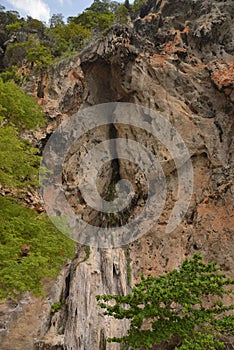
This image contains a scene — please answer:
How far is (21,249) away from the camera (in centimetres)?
687

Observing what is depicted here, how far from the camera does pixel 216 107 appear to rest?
14344 mm

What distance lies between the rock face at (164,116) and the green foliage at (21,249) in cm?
380

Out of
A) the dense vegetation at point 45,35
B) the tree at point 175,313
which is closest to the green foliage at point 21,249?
the tree at point 175,313

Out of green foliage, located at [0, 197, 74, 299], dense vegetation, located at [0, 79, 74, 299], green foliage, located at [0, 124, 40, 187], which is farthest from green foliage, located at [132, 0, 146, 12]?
green foliage, located at [0, 197, 74, 299]

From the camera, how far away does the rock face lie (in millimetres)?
10719

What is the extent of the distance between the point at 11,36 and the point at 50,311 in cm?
2252

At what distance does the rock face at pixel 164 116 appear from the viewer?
35.2 feet

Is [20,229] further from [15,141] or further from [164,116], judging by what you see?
[164,116]

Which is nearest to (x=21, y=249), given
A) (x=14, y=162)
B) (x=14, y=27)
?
(x=14, y=162)

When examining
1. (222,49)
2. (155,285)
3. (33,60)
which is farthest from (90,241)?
(33,60)

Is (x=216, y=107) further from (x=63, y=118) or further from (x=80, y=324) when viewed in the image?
Result: (x=80, y=324)

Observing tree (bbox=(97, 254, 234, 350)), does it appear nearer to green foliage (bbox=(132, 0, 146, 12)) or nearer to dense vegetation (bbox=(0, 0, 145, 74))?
dense vegetation (bbox=(0, 0, 145, 74))

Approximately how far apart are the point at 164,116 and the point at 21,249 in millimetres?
9321

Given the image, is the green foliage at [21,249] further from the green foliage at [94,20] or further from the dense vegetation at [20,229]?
the green foliage at [94,20]
